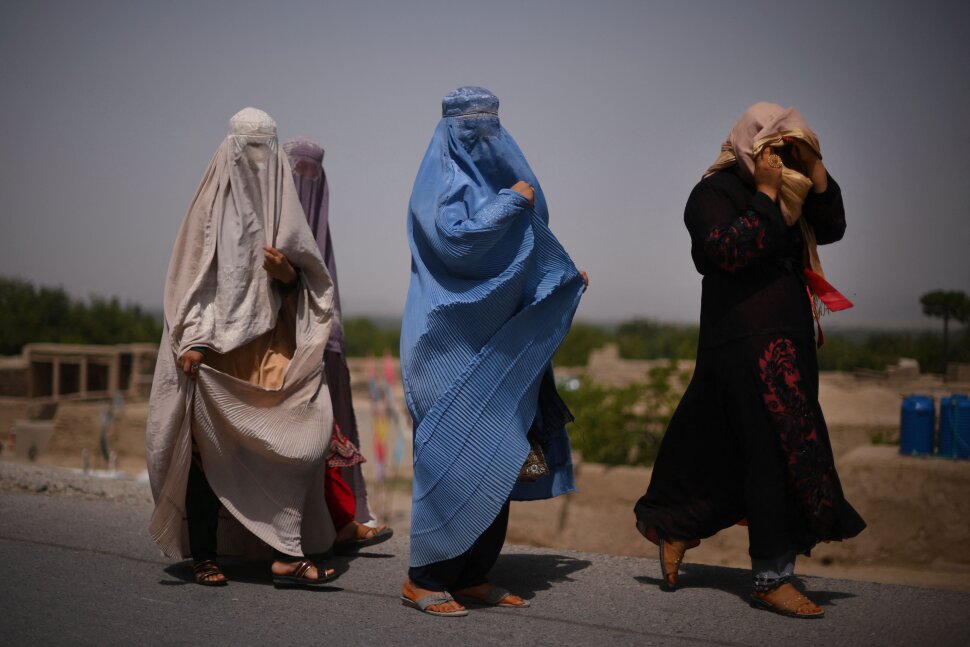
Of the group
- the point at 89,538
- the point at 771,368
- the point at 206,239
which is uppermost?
the point at 206,239

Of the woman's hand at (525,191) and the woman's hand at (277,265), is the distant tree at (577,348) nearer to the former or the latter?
the woman's hand at (277,265)

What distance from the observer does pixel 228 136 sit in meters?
4.04

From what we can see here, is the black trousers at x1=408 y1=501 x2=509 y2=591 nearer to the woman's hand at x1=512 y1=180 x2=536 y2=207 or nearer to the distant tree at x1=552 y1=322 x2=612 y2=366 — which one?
the woman's hand at x1=512 y1=180 x2=536 y2=207

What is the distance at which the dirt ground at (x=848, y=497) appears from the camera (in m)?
7.63

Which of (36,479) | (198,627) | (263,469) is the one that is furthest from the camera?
(36,479)

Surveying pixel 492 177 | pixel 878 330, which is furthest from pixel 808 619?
pixel 878 330

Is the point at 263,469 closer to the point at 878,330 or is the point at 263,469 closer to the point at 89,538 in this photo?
the point at 89,538

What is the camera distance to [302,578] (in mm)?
3834

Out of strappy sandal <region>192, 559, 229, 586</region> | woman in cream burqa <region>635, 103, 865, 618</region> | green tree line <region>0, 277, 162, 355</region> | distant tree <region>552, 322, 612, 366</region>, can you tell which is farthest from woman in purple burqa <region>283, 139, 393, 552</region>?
green tree line <region>0, 277, 162, 355</region>

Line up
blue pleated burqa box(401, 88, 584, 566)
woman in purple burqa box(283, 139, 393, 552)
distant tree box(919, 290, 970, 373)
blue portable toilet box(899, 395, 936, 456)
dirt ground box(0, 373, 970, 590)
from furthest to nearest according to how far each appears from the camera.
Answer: distant tree box(919, 290, 970, 373), blue portable toilet box(899, 395, 936, 456), dirt ground box(0, 373, 970, 590), woman in purple burqa box(283, 139, 393, 552), blue pleated burqa box(401, 88, 584, 566)

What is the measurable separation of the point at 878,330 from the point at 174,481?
14631 mm

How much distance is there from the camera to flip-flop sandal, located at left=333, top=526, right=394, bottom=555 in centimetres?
454

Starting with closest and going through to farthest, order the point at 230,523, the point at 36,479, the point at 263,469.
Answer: the point at 263,469
the point at 230,523
the point at 36,479

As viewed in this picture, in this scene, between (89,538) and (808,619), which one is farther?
(89,538)
